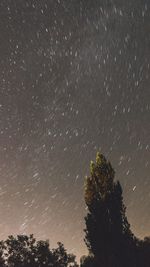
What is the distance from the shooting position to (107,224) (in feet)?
109

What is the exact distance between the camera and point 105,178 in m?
35.6

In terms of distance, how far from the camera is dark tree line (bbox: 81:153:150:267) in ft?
103

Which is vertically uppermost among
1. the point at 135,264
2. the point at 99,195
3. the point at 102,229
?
the point at 99,195

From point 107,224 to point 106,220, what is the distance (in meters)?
0.33

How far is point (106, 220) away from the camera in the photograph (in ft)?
109

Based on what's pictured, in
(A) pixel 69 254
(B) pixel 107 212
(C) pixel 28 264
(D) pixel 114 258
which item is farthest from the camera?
(A) pixel 69 254

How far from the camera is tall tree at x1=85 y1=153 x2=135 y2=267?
31381mm

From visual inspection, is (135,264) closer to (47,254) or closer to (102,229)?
(102,229)

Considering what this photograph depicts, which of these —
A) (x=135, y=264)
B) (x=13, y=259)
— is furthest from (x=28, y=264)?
(x=135, y=264)

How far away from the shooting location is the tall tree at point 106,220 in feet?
103

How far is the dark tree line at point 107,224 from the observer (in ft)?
103

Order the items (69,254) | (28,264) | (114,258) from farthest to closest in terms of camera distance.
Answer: (69,254), (28,264), (114,258)

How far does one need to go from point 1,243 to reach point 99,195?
14.2 metres

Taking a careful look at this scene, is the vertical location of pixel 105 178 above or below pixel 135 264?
above
